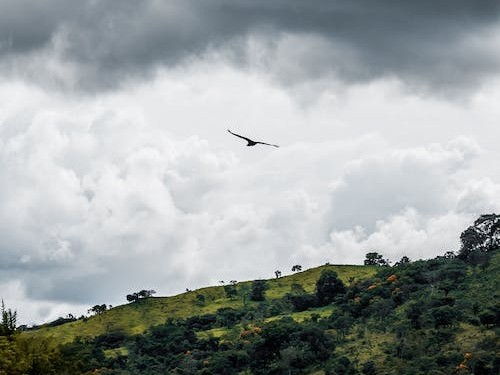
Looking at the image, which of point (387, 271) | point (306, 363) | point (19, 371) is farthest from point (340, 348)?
point (19, 371)

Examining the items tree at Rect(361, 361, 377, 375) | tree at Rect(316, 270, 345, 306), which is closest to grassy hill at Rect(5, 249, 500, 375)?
tree at Rect(361, 361, 377, 375)

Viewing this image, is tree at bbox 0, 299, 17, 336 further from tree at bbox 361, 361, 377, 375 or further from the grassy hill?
tree at bbox 361, 361, 377, 375

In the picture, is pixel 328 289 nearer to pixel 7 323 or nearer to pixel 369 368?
pixel 369 368

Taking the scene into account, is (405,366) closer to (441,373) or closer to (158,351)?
(441,373)

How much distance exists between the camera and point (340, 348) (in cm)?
13512

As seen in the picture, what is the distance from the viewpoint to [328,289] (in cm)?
18238

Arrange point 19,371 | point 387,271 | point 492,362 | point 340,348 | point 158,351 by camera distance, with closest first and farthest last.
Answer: point 19,371
point 492,362
point 340,348
point 158,351
point 387,271

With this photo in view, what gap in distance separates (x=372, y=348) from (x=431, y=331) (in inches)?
409

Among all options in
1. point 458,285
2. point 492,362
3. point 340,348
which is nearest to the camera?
point 492,362

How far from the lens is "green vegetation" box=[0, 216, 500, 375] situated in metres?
116

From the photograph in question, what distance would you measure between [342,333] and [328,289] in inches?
1560

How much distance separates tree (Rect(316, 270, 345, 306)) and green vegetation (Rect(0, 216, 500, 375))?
280 mm

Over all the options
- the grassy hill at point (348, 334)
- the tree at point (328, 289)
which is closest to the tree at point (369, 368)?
the grassy hill at point (348, 334)

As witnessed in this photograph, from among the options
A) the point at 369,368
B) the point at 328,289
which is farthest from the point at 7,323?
the point at 328,289
